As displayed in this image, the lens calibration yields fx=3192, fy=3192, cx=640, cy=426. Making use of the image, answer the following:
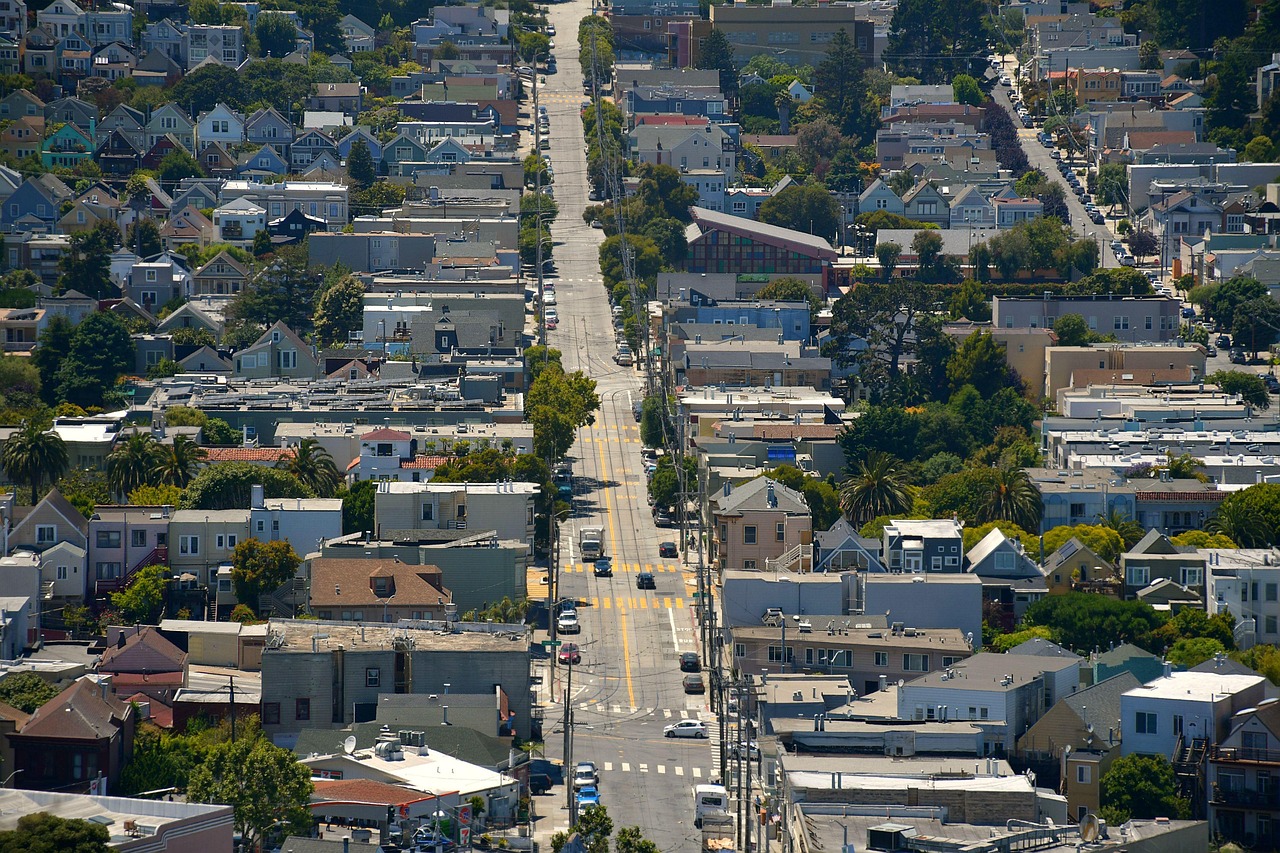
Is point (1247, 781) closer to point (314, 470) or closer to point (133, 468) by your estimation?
point (314, 470)

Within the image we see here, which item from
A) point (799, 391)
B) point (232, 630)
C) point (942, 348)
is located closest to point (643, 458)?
point (799, 391)

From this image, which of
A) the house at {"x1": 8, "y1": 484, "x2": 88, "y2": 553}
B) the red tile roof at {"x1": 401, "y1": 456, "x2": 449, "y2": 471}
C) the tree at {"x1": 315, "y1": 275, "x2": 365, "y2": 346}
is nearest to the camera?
the house at {"x1": 8, "y1": 484, "x2": 88, "y2": 553}

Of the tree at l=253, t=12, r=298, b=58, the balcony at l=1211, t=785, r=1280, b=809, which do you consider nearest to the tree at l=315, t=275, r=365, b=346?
the balcony at l=1211, t=785, r=1280, b=809

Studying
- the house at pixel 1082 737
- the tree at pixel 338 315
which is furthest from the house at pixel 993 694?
the tree at pixel 338 315

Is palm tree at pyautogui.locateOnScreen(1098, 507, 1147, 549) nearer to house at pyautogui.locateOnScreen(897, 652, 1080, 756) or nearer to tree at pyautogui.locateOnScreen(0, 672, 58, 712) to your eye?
house at pyautogui.locateOnScreen(897, 652, 1080, 756)

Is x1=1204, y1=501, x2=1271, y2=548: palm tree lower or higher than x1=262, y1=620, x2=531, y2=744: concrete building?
higher

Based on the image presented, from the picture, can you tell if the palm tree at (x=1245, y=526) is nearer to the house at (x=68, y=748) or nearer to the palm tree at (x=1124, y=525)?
the palm tree at (x=1124, y=525)
